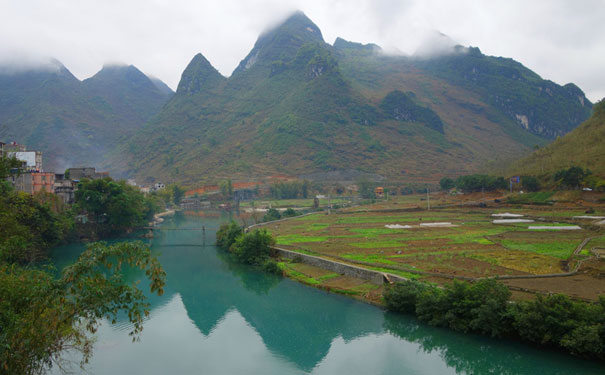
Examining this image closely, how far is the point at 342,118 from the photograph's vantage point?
5108 inches

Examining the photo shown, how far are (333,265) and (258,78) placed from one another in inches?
6119

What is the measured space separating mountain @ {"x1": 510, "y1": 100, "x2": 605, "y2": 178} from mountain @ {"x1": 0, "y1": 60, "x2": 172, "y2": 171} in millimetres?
113998

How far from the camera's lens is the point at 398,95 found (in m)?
141

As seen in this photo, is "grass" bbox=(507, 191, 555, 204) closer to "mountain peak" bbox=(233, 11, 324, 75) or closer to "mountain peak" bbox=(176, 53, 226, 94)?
"mountain peak" bbox=(233, 11, 324, 75)

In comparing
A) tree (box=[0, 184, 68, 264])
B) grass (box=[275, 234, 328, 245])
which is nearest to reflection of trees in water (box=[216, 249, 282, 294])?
grass (box=[275, 234, 328, 245])

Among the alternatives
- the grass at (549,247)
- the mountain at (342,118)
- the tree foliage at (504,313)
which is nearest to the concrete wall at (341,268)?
the tree foliage at (504,313)

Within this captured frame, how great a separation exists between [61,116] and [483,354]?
543ft

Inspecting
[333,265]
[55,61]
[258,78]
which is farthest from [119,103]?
[333,265]

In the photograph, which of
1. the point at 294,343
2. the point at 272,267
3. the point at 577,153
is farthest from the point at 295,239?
the point at 577,153

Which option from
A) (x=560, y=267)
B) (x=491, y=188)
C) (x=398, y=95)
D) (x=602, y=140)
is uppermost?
(x=398, y=95)

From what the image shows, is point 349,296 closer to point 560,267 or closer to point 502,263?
point 502,263

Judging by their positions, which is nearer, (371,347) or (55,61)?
(371,347)

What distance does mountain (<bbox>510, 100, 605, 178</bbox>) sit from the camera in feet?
174

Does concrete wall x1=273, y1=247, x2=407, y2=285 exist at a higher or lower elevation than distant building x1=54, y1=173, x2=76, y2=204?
lower
